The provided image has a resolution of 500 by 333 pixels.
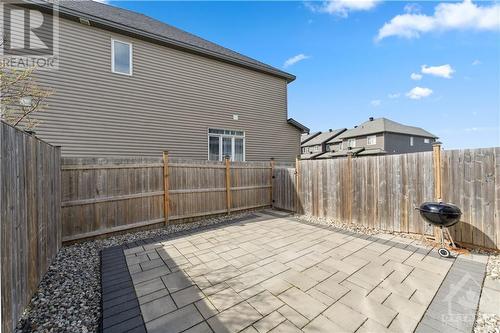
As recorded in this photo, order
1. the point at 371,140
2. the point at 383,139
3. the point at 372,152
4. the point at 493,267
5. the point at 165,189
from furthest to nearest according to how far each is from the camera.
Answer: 1. the point at 371,140
2. the point at 383,139
3. the point at 372,152
4. the point at 165,189
5. the point at 493,267

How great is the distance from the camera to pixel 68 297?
2619 millimetres

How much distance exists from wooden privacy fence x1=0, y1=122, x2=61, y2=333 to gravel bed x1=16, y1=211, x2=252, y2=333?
140mm

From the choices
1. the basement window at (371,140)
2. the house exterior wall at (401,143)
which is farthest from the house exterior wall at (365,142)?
the house exterior wall at (401,143)

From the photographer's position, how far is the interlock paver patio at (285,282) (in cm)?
222

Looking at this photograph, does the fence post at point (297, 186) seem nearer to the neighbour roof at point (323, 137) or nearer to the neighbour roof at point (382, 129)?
the neighbour roof at point (382, 129)

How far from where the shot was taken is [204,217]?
6.57 m

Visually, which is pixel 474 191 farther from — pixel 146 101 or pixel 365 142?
pixel 365 142

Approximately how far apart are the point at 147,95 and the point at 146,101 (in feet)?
0.76

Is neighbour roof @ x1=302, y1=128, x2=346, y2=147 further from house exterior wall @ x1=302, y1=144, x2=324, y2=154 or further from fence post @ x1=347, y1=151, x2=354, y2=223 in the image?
fence post @ x1=347, y1=151, x2=354, y2=223

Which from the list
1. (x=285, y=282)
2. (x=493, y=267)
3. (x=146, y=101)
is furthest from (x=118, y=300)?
(x=146, y=101)

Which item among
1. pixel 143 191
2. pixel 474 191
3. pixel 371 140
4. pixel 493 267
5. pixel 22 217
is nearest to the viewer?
pixel 22 217

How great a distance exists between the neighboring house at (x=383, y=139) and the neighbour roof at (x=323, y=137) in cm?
206

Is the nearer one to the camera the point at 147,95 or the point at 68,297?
the point at 68,297

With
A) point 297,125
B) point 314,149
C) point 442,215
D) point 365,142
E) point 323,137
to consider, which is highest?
point 323,137
